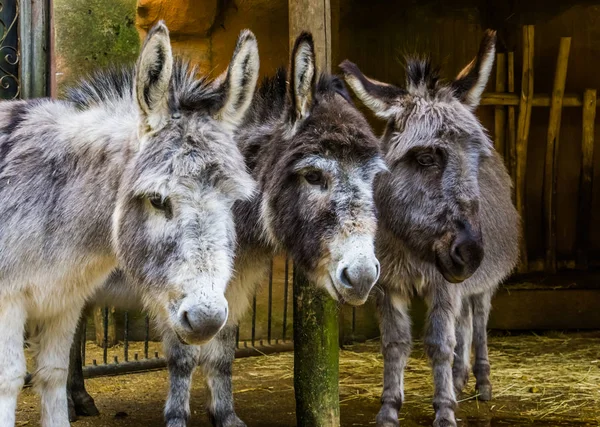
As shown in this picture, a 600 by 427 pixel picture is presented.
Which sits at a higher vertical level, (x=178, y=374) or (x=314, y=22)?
(x=314, y=22)

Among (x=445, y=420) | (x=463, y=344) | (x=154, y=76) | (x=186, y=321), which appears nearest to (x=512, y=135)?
(x=463, y=344)

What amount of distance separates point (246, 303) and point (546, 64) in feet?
18.2

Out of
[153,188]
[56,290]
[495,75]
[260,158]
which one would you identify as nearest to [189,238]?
[153,188]

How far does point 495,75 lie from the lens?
9422 mm

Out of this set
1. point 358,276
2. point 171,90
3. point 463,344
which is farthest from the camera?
point 463,344

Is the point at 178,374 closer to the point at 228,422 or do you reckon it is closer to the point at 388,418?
the point at 228,422

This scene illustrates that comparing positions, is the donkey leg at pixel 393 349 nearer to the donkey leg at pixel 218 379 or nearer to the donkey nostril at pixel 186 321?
the donkey leg at pixel 218 379

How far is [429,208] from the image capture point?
5289 mm

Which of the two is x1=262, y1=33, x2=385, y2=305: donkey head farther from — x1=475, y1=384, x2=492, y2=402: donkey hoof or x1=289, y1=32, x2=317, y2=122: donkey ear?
x1=475, y1=384, x2=492, y2=402: donkey hoof

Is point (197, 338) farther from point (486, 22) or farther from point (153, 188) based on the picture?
point (486, 22)

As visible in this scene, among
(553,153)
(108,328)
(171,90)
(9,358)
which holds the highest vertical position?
(553,153)

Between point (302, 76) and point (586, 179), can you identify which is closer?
point (302, 76)

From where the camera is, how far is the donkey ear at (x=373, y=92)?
5520 mm

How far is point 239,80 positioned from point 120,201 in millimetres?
827
